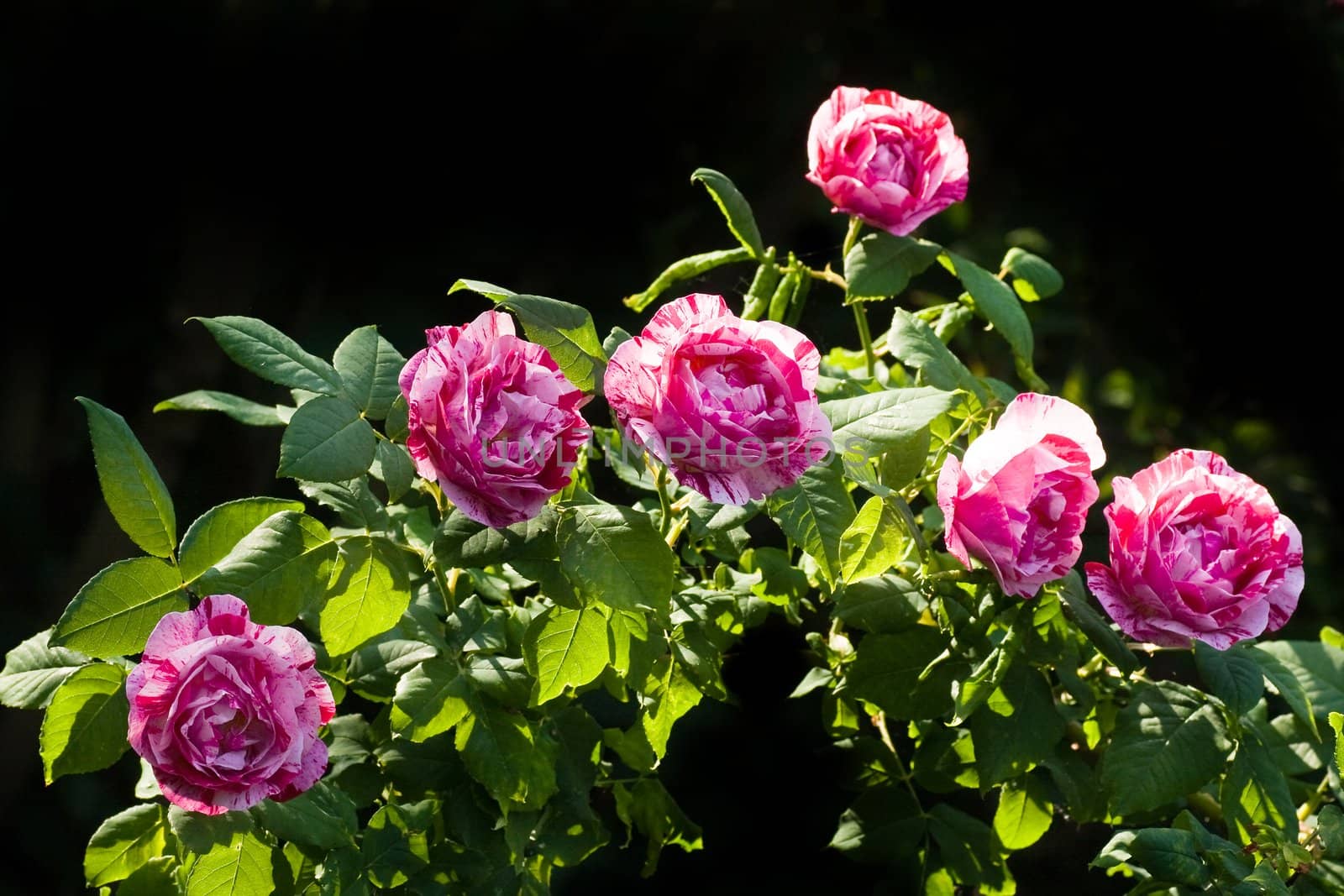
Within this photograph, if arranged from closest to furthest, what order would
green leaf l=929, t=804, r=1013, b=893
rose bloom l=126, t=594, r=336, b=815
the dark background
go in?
rose bloom l=126, t=594, r=336, b=815 → green leaf l=929, t=804, r=1013, b=893 → the dark background

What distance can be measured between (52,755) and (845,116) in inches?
26.7

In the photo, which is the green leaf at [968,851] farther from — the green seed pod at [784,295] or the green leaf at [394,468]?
the green leaf at [394,468]

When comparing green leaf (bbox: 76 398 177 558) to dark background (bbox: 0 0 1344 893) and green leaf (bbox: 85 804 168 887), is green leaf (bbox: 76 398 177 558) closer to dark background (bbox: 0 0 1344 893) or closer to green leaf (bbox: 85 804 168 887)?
green leaf (bbox: 85 804 168 887)

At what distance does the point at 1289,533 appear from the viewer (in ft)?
2.69

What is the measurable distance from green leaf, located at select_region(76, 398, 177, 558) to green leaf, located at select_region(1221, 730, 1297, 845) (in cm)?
66

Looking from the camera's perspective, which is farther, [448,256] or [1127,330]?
[1127,330]

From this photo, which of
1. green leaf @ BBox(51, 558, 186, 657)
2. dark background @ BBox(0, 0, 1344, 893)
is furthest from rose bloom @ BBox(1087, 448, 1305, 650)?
dark background @ BBox(0, 0, 1344, 893)

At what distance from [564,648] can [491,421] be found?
0.48 feet

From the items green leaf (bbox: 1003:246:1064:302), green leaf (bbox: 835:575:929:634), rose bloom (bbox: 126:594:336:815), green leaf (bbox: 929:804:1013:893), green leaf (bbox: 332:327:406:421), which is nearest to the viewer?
rose bloom (bbox: 126:594:336:815)

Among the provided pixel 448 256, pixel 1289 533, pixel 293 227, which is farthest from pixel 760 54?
pixel 1289 533

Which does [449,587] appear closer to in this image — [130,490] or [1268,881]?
[130,490]

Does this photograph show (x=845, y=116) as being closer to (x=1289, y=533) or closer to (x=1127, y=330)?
(x=1289, y=533)

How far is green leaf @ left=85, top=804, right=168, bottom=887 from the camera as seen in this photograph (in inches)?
31.7

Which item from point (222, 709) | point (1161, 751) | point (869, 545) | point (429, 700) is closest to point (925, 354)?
point (869, 545)
